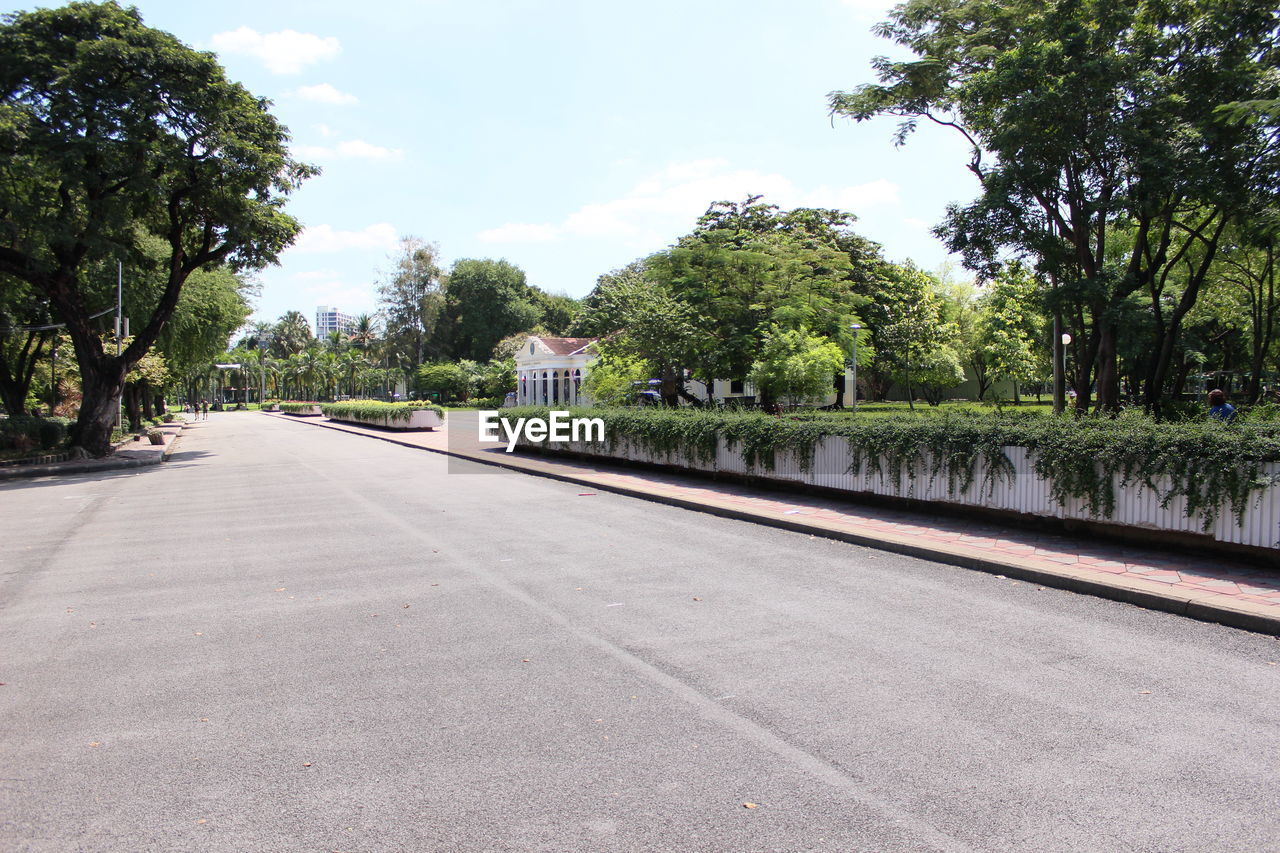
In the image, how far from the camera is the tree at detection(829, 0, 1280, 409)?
14188mm

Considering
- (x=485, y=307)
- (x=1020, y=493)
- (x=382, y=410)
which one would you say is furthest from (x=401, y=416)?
(x=485, y=307)

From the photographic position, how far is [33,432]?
2317 cm

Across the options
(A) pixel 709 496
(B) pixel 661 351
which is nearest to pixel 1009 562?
(A) pixel 709 496

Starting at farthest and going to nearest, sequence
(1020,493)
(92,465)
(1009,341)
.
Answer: (1009,341) → (92,465) → (1020,493)

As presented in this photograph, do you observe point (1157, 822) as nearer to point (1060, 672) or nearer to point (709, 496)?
point (1060, 672)

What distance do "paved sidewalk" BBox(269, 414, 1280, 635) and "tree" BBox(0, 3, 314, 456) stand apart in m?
17.5

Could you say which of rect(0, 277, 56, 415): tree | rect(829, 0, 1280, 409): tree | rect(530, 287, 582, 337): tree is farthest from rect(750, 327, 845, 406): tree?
rect(530, 287, 582, 337): tree

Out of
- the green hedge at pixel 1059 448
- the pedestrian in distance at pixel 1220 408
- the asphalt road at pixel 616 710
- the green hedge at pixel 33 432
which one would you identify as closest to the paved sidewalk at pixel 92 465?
the green hedge at pixel 33 432

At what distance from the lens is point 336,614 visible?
247 inches

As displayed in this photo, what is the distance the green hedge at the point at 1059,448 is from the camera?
7.10m

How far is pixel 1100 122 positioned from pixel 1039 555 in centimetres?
1199

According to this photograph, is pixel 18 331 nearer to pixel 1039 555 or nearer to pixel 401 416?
pixel 401 416

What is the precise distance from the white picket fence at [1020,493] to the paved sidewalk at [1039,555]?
28 cm

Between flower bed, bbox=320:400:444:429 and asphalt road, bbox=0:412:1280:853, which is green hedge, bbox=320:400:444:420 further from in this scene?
asphalt road, bbox=0:412:1280:853
